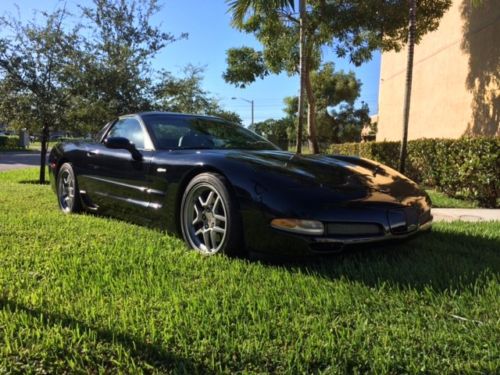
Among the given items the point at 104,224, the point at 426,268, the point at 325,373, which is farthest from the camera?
the point at 104,224

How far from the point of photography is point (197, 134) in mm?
4680

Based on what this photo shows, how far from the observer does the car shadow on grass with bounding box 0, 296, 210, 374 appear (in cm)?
204

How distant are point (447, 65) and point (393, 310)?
1218 cm

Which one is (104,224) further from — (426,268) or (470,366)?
(470,366)

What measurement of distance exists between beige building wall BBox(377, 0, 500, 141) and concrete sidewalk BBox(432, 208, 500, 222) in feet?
14.6

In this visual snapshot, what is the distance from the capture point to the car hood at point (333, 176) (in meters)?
3.38

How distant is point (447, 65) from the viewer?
13250mm

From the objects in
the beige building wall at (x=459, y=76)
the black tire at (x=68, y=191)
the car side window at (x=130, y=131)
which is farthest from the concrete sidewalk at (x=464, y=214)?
the beige building wall at (x=459, y=76)

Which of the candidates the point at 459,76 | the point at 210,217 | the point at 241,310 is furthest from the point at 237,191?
the point at 459,76

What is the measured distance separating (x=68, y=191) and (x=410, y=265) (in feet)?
13.0

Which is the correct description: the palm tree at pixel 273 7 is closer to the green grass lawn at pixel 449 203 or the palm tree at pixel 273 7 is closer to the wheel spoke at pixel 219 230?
the green grass lawn at pixel 449 203

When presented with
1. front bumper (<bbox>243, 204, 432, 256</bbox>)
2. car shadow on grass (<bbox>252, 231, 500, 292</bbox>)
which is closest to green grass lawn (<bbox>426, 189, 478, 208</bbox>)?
car shadow on grass (<bbox>252, 231, 500, 292</bbox>)

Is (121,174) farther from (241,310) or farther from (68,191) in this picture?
(241,310)

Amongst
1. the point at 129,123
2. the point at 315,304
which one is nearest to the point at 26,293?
the point at 315,304
